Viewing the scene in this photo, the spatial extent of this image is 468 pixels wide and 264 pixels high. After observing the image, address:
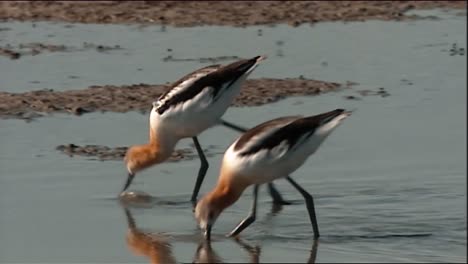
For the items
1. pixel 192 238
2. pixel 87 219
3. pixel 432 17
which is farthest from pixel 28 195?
pixel 432 17

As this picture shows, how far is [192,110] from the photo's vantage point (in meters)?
11.0

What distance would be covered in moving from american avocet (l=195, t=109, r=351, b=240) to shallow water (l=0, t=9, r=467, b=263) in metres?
0.27

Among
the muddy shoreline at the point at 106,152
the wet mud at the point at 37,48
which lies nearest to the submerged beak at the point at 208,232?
the muddy shoreline at the point at 106,152

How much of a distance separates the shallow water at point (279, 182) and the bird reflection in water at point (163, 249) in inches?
1.3

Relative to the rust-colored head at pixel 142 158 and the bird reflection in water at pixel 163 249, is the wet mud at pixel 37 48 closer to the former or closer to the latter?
the rust-colored head at pixel 142 158

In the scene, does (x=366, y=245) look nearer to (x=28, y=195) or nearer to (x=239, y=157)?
(x=239, y=157)

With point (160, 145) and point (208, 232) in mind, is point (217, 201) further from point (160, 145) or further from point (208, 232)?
point (160, 145)

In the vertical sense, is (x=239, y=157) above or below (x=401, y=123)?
above

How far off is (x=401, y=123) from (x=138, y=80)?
3.23m

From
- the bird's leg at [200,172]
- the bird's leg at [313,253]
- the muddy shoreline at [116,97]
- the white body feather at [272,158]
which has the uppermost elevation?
the white body feather at [272,158]

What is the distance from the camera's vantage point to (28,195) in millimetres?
10898

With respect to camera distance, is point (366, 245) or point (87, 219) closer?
point (366, 245)

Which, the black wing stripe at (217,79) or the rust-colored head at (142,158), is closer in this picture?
the black wing stripe at (217,79)

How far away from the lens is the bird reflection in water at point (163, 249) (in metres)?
9.44
